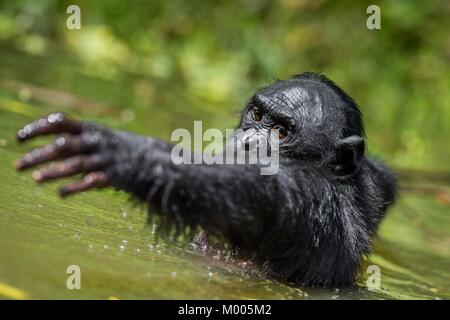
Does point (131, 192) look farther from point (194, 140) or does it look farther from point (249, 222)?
point (194, 140)

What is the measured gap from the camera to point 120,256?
3951mm

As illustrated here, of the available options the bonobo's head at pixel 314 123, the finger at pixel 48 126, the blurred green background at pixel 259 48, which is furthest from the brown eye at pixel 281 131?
the blurred green background at pixel 259 48

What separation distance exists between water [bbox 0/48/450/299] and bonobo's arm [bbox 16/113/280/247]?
272mm

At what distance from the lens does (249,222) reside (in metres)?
3.99

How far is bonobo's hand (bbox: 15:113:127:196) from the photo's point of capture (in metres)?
3.35

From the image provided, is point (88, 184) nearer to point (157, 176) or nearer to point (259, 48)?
point (157, 176)

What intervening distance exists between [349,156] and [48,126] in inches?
80.1

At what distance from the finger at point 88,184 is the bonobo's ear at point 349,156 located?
1.69m

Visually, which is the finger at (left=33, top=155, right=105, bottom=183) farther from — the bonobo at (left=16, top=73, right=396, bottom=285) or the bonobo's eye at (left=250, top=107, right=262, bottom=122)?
the bonobo's eye at (left=250, top=107, right=262, bottom=122)

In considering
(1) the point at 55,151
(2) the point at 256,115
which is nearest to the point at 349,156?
(2) the point at 256,115
